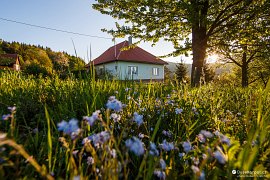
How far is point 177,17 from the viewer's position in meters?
11.6

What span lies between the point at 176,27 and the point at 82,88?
36.2 feet

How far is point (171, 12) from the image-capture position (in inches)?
441

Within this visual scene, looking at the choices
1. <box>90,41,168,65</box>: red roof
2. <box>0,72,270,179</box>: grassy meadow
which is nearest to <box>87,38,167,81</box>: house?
<box>90,41,168,65</box>: red roof

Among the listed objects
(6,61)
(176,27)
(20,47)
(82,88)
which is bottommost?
(82,88)

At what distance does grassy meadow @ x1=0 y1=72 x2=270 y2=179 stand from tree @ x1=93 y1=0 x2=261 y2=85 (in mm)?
8398

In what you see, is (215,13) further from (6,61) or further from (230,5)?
(6,61)

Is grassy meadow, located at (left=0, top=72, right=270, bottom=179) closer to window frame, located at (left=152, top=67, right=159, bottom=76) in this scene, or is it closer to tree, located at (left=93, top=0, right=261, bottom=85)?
tree, located at (left=93, top=0, right=261, bottom=85)

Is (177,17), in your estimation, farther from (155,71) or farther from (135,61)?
(155,71)

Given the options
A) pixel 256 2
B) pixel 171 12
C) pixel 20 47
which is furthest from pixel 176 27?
pixel 20 47

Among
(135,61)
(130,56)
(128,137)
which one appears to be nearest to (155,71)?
(135,61)

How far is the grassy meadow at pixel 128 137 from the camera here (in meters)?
0.89

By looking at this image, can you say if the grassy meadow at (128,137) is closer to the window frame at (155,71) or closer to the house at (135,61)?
the house at (135,61)

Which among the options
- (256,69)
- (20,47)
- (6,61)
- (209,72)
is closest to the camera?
(6,61)

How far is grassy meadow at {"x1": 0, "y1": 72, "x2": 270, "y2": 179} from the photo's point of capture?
0.89m
